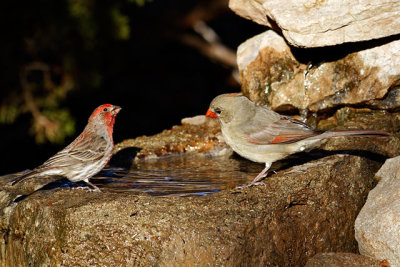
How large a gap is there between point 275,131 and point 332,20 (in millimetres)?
1521

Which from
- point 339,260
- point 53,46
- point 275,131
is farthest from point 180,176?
point 53,46

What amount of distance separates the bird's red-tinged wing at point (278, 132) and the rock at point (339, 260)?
3.94 feet

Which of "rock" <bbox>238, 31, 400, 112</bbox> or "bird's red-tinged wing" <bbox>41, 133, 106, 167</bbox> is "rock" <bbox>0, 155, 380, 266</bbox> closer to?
"bird's red-tinged wing" <bbox>41, 133, 106, 167</bbox>

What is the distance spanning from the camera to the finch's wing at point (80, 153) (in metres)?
5.19

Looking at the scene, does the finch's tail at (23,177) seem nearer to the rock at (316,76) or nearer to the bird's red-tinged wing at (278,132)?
the bird's red-tinged wing at (278,132)

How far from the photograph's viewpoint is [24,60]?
813 cm

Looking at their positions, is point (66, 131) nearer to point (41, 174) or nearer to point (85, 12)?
point (85, 12)

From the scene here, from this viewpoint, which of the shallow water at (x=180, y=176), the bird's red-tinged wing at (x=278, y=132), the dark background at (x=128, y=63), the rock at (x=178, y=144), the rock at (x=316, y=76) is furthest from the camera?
the dark background at (x=128, y=63)

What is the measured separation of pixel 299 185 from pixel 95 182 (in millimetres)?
2171

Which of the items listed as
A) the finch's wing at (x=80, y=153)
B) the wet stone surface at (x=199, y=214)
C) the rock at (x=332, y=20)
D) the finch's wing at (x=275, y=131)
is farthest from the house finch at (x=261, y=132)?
the finch's wing at (x=80, y=153)

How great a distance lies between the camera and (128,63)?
10.7m

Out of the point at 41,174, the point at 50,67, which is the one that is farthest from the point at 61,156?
the point at 50,67

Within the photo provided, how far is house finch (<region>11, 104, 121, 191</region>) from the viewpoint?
5129 millimetres

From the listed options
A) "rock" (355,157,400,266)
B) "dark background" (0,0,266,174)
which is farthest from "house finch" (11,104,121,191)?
"rock" (355,157,400,266)
